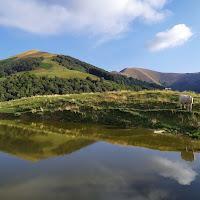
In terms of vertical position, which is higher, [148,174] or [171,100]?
[171,100]

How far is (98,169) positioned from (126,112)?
12837mm

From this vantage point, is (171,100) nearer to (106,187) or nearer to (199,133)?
(199,133)

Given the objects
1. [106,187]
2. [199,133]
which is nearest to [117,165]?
[106,187]

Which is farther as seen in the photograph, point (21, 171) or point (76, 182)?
point (21, 171)

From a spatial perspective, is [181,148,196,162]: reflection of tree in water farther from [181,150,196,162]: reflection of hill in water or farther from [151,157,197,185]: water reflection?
[151,157,197,185]: water reflection

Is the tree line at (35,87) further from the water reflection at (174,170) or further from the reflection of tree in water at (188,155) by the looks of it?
the water reflection at (174,170)

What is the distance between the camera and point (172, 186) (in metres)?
6.23

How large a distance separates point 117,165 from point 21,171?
14.6 feet

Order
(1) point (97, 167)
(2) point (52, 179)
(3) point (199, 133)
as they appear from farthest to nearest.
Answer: (3) point (199, 133), (1) point (97, 167), (2) point (52, 179)

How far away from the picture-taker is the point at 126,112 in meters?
19.8

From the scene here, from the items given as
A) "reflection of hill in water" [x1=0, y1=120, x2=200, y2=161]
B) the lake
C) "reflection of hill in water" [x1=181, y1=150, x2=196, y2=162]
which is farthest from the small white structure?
"reflection of hill in water" [x1=181, y1=150, x2=196, y2=162]

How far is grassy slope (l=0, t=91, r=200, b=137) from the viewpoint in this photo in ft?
55.1

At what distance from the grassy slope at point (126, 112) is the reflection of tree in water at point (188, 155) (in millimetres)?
4282

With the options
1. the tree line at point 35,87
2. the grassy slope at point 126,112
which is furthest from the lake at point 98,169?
the tree line at point 35,87
